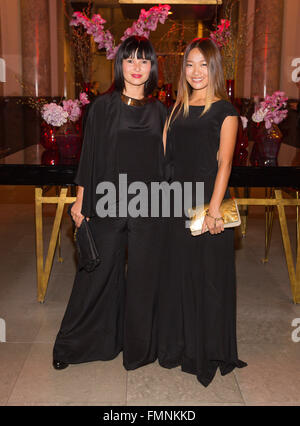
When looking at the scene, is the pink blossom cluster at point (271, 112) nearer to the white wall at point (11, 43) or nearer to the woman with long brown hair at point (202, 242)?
the woman with long brown hair at point (202, 242)

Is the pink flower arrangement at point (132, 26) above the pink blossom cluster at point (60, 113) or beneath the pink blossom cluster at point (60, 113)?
above

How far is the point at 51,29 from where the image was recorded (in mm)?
10109

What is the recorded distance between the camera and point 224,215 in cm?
244

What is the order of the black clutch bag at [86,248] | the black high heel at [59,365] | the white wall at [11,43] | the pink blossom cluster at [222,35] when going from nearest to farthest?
1. the black clutch bag at [86,248]
2. the black high heel at [59,365]
3. the pink blossom cluster at [222,35]
4. the white wall at [11,43]

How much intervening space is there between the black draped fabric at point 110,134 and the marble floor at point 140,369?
901 millimetres

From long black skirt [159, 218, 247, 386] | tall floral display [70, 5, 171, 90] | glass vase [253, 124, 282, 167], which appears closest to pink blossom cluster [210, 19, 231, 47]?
tall floral display [70, 5, 171, 90]

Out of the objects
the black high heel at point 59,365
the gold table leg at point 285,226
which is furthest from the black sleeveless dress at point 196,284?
the gold table leg at point 285,226

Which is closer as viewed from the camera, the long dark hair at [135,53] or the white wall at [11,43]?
the long dark hair at [135,53]

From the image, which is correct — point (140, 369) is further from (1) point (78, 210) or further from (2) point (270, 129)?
(2) point (270, 129)

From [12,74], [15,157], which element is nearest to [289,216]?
[15,157]

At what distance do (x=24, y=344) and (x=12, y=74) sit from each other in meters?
7.28

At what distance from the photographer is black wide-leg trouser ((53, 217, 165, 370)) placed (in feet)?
8.40

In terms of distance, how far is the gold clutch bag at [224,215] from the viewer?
2.44 metres

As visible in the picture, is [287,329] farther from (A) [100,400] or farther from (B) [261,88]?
(B) [261,88]
